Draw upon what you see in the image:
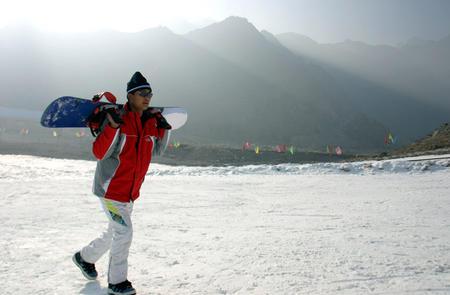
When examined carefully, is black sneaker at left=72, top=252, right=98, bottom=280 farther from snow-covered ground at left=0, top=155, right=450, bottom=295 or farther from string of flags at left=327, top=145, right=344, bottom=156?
string of flags at left=327, top=145, right=344, bottom=156

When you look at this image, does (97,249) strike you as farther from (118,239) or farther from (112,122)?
(112,122)

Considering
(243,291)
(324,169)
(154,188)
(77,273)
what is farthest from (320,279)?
(324,169)

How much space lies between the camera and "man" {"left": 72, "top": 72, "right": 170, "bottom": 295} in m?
3.22

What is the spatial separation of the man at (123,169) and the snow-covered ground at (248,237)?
317mm

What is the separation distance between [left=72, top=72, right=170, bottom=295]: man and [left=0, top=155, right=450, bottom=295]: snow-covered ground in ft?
1.04

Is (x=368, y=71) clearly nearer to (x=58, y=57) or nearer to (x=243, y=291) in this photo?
(x=58, y=57)

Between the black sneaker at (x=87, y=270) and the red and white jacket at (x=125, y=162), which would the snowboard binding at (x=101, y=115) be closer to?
the red and white jacket at (x=125, y=162)

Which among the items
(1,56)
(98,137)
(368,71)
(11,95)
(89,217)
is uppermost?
(368,71)

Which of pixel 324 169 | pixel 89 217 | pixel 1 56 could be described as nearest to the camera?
pixel 89 217

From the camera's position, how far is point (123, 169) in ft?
10.7

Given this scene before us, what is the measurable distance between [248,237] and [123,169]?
2.55 meters

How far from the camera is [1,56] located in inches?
3846

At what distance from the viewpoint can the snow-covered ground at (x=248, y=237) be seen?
140 inches

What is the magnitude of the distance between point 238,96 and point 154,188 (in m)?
90.1
